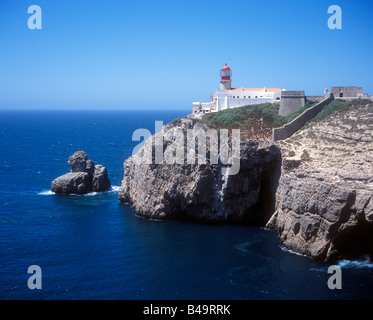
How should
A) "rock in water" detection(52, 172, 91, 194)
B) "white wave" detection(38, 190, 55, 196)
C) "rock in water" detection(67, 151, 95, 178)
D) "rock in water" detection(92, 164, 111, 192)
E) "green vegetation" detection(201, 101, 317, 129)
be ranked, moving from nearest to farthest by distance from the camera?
"green vegetation" detection(201, 101, 317, 129) → "white wave" detection(38, 190, 55, 196) → "rock in water" detection(52, 172, 91, 194) → "rock in water" detection(92, 164, 111, 192) → "rock in water" detection(67, 151, 95, 178)

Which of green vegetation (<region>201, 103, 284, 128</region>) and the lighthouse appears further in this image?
the lighthouse

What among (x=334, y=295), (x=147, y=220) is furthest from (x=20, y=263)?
(x=334, y=295)

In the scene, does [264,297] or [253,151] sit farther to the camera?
[253,151]

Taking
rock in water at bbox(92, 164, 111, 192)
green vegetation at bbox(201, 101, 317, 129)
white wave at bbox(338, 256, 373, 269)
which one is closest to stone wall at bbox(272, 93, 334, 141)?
green vegetation at bbox(201, 101, 317, 129)

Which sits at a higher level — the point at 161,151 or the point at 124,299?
the point at 161,151

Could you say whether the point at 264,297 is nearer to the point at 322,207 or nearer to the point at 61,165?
the point at 322,207

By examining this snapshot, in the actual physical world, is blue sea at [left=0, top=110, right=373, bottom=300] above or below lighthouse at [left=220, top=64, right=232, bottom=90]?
below

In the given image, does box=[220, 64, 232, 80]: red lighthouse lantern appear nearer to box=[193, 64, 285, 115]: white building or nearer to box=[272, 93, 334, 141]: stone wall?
box=[193, 64, 285, 115]: white building

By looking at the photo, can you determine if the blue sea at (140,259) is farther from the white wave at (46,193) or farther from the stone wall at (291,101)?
the stone wall at (291,101)
